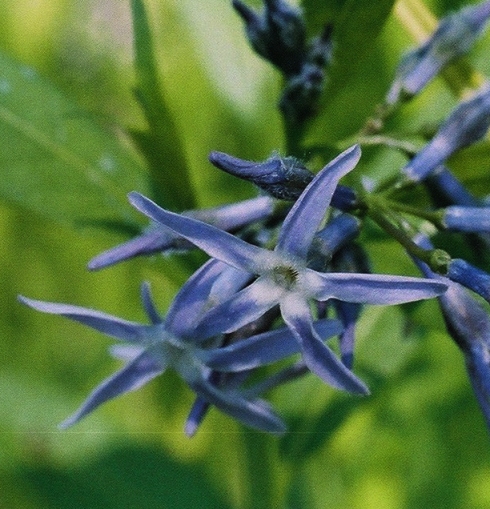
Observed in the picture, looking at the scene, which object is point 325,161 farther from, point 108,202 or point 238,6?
point 108,202

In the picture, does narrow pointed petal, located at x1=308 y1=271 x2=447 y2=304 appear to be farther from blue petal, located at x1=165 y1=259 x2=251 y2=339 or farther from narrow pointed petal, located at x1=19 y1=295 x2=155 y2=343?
narrow pointed petal, located at x1=19 y1=295 x2=155 y2=343

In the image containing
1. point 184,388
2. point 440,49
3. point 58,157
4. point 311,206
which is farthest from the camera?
point 184,388

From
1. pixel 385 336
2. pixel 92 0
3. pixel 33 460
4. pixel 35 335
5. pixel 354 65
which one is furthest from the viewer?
pixel 92 0

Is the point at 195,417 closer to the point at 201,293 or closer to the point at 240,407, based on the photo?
the point at 240,407

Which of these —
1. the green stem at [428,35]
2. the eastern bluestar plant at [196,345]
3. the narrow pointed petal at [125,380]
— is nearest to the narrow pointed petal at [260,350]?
the eastern bluestar plant at [196,345]

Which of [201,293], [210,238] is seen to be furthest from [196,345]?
[210,238]

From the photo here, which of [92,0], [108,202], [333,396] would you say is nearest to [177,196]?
[108,202]

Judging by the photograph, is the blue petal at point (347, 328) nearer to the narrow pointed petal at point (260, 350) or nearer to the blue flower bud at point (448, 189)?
the narrow pointed petal at point (260, 350)
